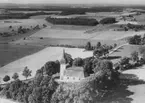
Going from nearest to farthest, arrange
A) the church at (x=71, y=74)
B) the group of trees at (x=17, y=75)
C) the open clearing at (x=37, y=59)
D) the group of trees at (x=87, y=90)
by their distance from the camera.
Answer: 1. the group of trees at (x=87, y=90)
2. the church at (x=71, y=74)
3. the group of trees at (x=17, y=75)
4. the open clearing at (x=37, y=59)

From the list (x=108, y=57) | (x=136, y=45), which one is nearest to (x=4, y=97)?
(x=108, y=57)

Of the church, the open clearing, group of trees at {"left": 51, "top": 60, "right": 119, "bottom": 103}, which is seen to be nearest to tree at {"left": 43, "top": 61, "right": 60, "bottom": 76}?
the church

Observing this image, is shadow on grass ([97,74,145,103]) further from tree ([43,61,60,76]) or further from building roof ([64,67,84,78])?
tree ([43,61,60,76])

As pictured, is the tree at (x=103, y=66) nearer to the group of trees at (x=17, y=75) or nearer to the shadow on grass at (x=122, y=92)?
the shadow on grass at (x=122, y=92)

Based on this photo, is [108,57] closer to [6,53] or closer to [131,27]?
[6,53]

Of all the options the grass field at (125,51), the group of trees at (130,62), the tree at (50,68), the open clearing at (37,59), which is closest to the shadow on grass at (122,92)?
the group of trees at (130,62)

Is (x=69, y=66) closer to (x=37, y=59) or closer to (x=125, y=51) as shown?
(x=37, y=59)

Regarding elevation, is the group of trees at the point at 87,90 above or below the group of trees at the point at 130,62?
above
